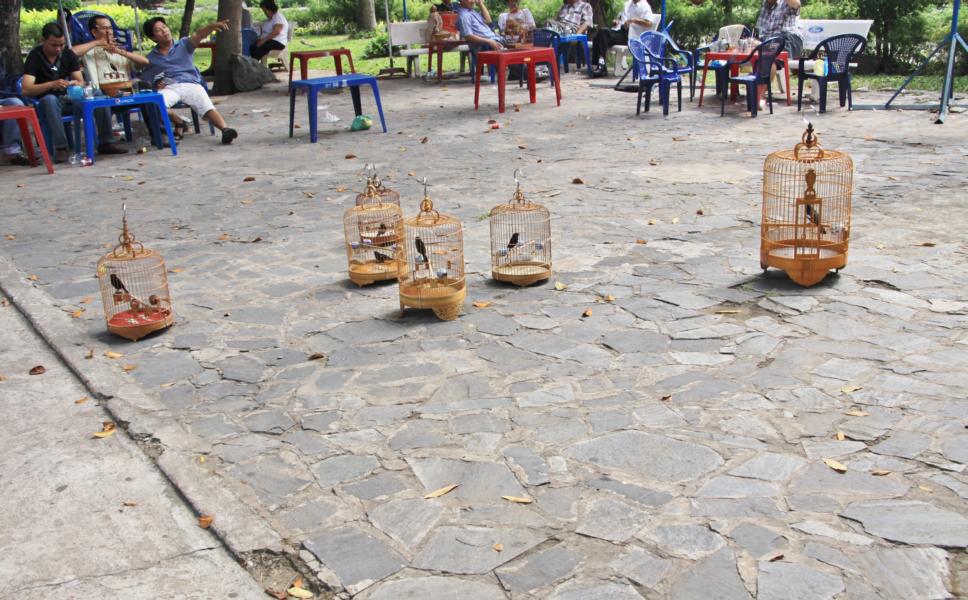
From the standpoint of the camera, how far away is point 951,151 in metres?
8.74

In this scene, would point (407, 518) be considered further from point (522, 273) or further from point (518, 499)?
point (522, 273)

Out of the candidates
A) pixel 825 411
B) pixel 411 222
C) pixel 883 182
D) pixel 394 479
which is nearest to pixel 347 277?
pixel 411 222

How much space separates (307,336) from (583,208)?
3055 millimetres

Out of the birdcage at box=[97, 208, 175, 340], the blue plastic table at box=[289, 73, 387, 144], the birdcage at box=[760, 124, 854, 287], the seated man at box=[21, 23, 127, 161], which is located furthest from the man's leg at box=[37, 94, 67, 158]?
the birdcage at box=[760, 124, 854, 287]

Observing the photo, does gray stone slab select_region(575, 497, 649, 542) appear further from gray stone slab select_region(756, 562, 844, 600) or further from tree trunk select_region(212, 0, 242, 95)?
tree trunk select_region(212, 0, 242, 95)

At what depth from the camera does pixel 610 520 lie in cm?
326

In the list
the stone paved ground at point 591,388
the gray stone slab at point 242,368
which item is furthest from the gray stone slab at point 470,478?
the gray stone slab at point 242,368

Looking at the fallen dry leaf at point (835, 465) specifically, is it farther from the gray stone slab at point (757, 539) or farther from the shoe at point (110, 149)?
the shoe at point (110, 149)

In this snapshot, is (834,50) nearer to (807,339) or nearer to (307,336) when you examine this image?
(807,339)

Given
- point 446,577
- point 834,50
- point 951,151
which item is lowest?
point 446,577

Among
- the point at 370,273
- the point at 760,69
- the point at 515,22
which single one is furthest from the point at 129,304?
the point at 515,22

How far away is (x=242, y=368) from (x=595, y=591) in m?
2.47

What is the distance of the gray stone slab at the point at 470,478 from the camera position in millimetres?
3465

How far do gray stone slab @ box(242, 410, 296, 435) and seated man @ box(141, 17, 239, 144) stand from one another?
7.74 meters
